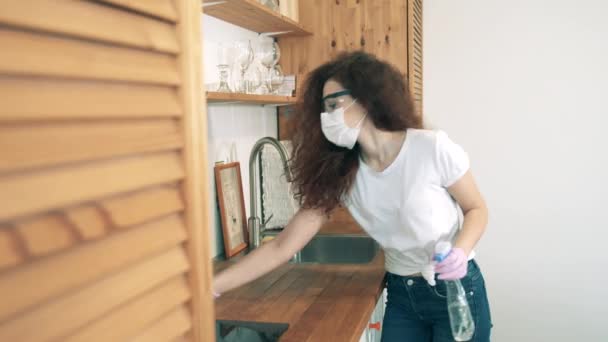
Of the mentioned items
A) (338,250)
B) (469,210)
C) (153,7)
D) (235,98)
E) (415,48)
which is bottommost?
(338,250)

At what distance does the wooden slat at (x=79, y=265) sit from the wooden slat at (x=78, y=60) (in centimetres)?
16

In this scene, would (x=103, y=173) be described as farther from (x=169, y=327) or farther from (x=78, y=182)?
(x=169, y=327)

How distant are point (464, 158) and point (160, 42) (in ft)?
3.68

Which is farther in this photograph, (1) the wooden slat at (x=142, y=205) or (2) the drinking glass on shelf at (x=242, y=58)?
(2) the drinking glass on shelf at (x=242, y=58)

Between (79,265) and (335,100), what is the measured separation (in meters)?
1.19

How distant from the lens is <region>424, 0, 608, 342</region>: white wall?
2.66 metres

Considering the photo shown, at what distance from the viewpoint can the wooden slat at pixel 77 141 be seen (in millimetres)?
418

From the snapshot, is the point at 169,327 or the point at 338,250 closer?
the point at 169,327

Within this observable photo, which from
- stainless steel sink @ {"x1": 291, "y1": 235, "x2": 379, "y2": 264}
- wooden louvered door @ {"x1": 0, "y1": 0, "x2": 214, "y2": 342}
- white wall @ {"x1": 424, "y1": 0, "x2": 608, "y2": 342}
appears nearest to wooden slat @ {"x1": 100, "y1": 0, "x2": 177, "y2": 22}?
wooden louvered door @ {"x1": 0, "y1": 0, "x2": 214, "y2": 342}

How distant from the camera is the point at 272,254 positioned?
5.17 ft

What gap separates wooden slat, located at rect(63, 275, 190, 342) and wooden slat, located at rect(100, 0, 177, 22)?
1.00 feet

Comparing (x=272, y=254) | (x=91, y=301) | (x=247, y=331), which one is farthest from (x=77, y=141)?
(x=272, y=254)

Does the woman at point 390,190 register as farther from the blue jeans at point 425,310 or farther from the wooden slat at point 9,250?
the wooden slat at point 9,250

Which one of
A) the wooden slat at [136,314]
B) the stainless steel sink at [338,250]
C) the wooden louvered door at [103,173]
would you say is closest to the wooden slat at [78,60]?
the wooden louvered door at [103,173]
